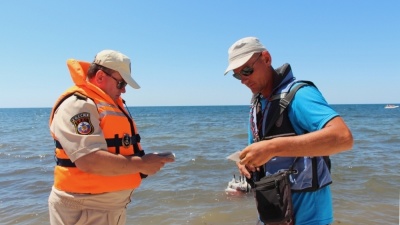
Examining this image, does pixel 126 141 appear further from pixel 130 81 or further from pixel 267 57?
pixel 267 57

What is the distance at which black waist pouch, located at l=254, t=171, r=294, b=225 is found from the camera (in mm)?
2242

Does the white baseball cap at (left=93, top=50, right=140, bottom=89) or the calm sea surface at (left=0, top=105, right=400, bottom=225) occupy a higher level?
the white baseball cap at (left=93, top=50, right=140, bottom=89)

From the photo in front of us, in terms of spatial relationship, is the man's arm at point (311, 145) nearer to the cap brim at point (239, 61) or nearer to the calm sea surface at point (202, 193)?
the cap brim at point (239, 61)

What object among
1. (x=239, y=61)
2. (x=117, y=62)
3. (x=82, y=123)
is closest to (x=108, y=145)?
(x=82, y=123)

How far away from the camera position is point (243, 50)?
242 centimetres

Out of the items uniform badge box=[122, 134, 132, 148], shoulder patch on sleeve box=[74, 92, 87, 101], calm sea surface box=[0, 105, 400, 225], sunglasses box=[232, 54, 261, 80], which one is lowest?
calm sea surface box=[0, 105, 400, 225]

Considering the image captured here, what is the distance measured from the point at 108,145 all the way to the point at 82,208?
0.52 meters

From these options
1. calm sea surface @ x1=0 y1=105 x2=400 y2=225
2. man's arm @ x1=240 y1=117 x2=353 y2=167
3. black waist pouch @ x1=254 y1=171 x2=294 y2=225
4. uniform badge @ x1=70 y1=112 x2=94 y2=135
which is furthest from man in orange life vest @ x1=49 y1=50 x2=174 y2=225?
calm sea surface @ x1=0 y1=105 x2=400 y2=225

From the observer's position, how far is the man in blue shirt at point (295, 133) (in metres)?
1.88

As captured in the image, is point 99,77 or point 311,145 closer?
point 311,145

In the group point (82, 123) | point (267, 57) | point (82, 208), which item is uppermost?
point (267, 57)

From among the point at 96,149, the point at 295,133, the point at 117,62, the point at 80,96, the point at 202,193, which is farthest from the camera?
the point at 202,193

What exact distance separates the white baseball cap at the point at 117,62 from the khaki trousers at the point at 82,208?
0.95 m

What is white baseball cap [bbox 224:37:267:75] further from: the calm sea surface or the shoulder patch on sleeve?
the calm sea surface
